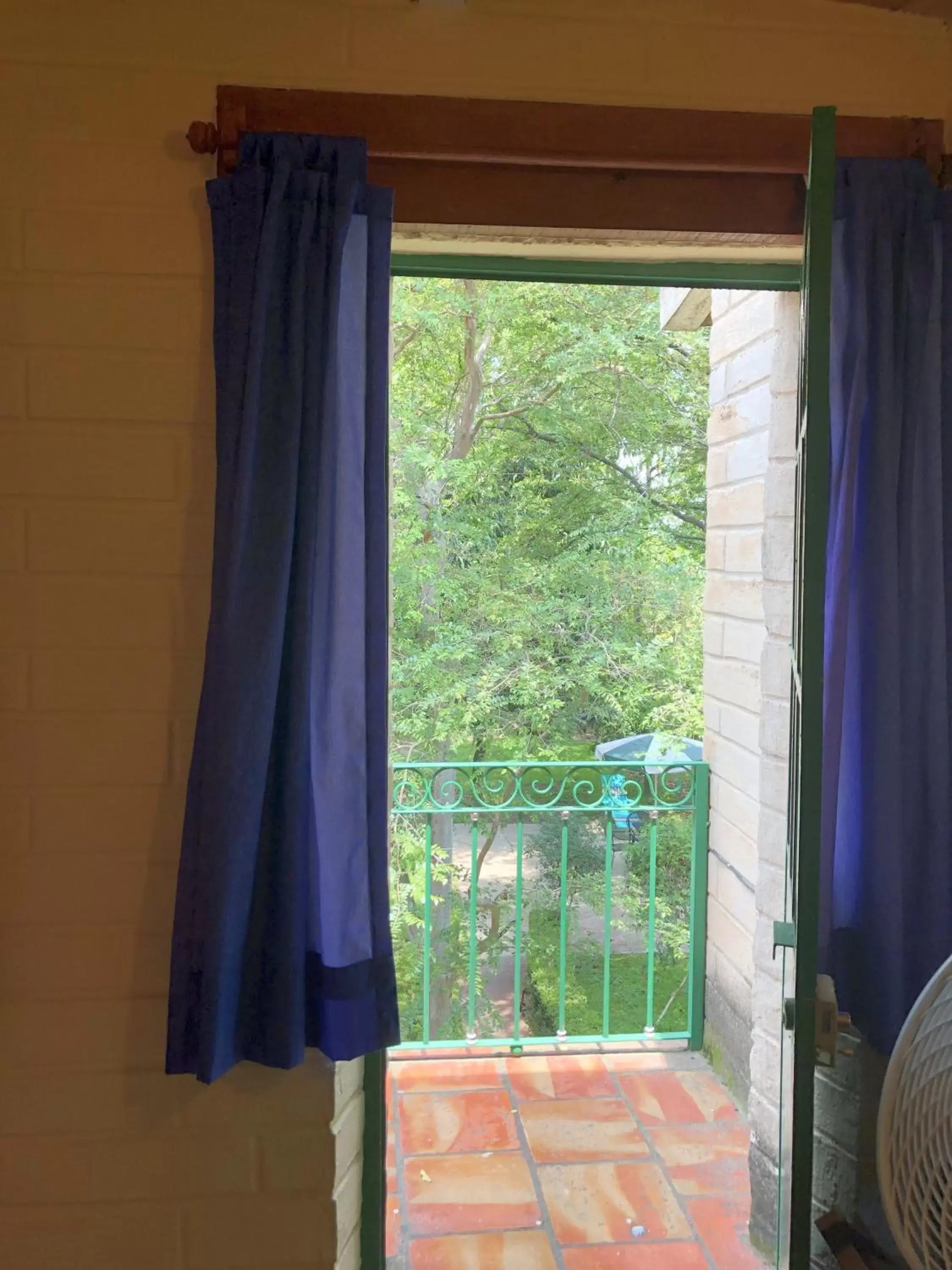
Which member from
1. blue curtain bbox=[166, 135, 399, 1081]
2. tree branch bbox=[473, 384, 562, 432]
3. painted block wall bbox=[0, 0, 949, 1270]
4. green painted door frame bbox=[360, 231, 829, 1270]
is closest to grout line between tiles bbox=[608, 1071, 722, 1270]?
green painted door frame bbox=[360, 231, 829, 1270]

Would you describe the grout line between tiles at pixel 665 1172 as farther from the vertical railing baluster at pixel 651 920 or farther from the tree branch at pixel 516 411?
the tree branch at pixel 516 411

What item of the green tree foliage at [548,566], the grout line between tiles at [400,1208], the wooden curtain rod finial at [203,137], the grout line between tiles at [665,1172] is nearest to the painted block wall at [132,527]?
the wooden curtain rod finial at [203,137]

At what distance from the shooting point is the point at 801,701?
44.4 inches

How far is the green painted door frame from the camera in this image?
1.44 metres

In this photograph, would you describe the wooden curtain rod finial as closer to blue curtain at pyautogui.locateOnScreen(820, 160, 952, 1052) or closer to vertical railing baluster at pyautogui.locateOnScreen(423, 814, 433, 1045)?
blue curtain at pyautogui.locateOnScreen(820, 160, 952, 1052)

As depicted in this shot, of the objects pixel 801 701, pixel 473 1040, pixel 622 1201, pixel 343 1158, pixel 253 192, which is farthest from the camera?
pixel 473 1040

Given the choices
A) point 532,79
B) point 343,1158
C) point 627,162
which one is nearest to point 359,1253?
point 343,1158

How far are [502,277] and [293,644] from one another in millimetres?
790

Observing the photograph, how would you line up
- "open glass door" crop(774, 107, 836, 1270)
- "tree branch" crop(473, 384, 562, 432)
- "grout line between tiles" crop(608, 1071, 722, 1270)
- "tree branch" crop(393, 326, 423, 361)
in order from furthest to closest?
"tree branch" crop(473, 384, 562, 432)
"tree branch" crop(393, 326, 423, 361)
"grout line between tiles" crop(608, 1071, 722, 1270)
"open glass door" crop(774, 107, 836, 1270)

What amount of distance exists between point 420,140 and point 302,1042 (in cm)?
136

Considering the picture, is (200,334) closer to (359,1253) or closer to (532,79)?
A: (532,79)

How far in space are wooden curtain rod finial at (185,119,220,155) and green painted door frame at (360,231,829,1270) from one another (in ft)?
1.08

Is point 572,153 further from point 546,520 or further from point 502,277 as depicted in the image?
point 546,520

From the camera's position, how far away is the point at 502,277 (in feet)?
5.02
